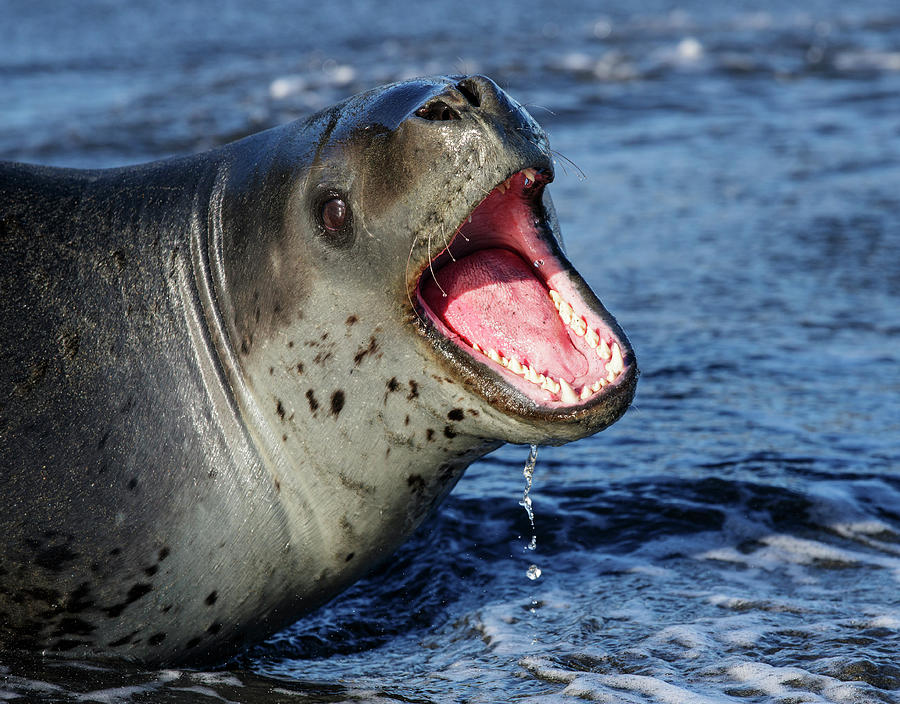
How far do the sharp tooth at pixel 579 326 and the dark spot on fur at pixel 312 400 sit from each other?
0.68 metres

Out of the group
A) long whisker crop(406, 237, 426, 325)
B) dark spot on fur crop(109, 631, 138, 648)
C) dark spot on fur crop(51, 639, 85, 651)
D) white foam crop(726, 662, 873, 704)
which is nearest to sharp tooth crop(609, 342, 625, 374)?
long whisker crop(406, 237, 426, 325)

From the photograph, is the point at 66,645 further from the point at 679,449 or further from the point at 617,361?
the point at 679,449

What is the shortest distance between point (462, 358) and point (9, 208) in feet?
4.46

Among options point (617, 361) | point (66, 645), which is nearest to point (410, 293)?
point (617, 361)

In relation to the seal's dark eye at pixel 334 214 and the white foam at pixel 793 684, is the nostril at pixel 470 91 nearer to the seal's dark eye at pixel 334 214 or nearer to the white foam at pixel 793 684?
the seal's dark eye at pixel 334 214

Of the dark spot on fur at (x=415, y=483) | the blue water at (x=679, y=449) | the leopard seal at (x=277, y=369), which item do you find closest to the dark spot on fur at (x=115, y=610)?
the leopard seal at (x=277, y=369)

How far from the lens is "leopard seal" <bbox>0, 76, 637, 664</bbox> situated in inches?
125

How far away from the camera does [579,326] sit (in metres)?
3.27

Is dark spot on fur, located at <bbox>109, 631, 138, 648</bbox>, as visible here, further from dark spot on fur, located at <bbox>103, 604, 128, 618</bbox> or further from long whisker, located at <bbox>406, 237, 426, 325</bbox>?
long whisker, located at <bbox>406, 237, 426, 325</bbox>

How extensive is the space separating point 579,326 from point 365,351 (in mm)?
538

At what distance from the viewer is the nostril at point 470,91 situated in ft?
10.4

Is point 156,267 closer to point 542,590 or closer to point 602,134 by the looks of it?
point 542,590

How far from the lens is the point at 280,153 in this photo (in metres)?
3.47

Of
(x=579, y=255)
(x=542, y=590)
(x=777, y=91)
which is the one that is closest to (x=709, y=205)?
(x=579, y=255)
